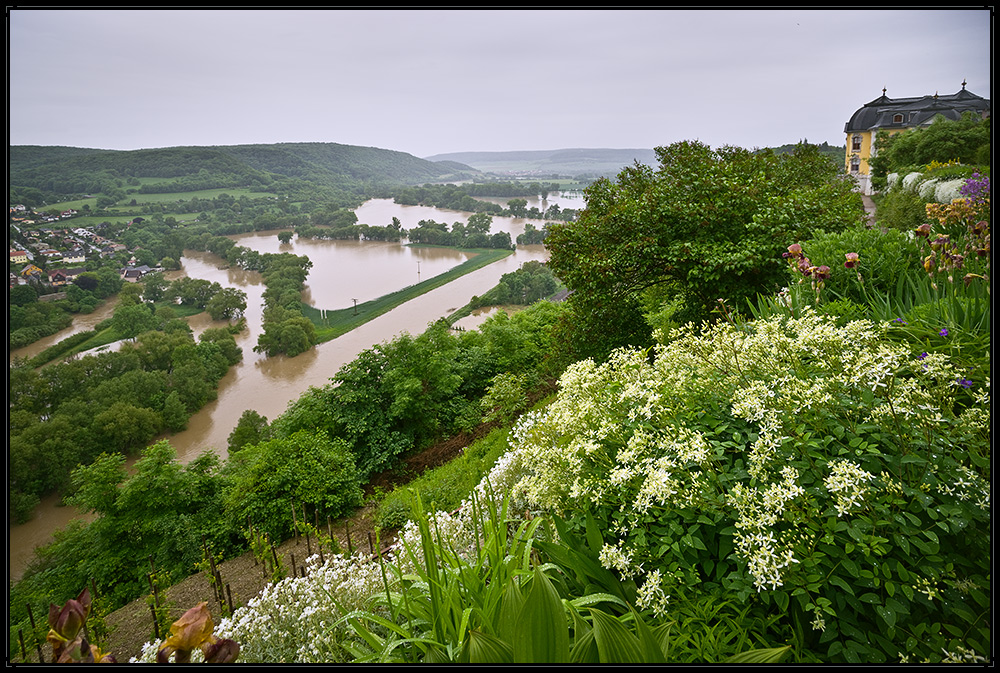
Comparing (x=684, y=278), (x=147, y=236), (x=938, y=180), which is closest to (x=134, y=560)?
(x=147, y=236)

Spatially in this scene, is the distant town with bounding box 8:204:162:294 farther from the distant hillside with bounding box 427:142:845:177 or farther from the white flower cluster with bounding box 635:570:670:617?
the distant hillside with bounding box 427:142:845:177

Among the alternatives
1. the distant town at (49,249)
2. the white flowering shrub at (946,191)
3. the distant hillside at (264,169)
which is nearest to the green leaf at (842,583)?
the distant town at (49,249)

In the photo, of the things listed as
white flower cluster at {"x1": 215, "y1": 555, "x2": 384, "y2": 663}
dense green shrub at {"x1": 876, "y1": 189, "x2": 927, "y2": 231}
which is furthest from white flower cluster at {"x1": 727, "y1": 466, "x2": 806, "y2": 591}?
dense green shrub at {"x1": 876, "y1": 189, "x2": 927, "y2": 231}

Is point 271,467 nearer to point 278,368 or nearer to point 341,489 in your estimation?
point 341,489

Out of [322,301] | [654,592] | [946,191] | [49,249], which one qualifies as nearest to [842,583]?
[654,592]

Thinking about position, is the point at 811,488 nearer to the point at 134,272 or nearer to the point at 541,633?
the point at 541,633
